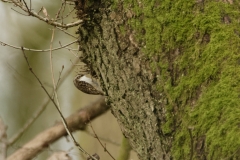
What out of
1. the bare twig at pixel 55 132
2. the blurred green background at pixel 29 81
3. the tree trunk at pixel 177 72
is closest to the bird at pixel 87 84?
the tree trunk at pixel 177 72

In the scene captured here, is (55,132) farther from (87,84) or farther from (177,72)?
(177,72)

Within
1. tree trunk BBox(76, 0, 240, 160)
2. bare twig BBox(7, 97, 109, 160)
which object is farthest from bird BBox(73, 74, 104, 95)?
bare twig BBox(7, 97, 109, 160)

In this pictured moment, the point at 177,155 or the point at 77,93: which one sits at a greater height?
the point at 77,93

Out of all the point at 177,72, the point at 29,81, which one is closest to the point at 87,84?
the point at 177,72

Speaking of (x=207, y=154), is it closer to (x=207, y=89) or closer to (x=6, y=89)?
(x=207, y=89)

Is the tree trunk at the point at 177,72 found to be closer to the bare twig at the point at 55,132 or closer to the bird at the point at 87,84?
the bird at the point at 87,84

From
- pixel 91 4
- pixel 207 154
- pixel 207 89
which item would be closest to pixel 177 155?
pixel 207 154
